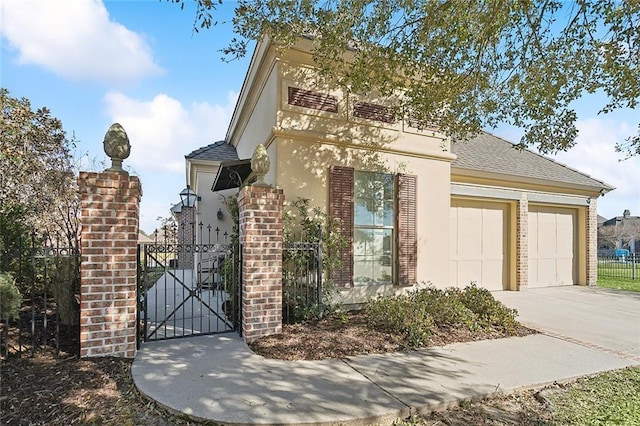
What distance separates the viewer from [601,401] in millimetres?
3350

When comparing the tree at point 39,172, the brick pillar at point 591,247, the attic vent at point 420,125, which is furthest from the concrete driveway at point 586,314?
the tree at point 39,172

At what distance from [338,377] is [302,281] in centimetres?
230

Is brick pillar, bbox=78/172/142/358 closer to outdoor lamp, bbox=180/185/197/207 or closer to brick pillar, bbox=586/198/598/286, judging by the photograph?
outdoor lamp, bbox=180/185/197/207

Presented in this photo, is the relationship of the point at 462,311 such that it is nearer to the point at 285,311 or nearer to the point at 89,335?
the point at 285,311

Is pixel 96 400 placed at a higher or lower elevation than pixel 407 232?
lower

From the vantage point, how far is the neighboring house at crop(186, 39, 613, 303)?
20.1 feet

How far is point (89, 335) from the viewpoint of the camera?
3730 mm

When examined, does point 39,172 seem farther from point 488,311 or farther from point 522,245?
point 522,245

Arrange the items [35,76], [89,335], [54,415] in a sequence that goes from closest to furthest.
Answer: [54,415] < [89,335] < [35,76]

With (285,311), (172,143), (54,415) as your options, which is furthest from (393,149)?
(172,143)

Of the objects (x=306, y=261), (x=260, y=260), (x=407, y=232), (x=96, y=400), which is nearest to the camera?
(x=96, y=400)

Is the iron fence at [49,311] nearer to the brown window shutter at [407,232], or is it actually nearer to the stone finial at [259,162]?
the stone finial at [259,162]

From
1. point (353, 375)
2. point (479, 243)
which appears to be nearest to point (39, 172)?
point (353, 375)

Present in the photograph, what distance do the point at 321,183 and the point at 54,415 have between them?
474cm
